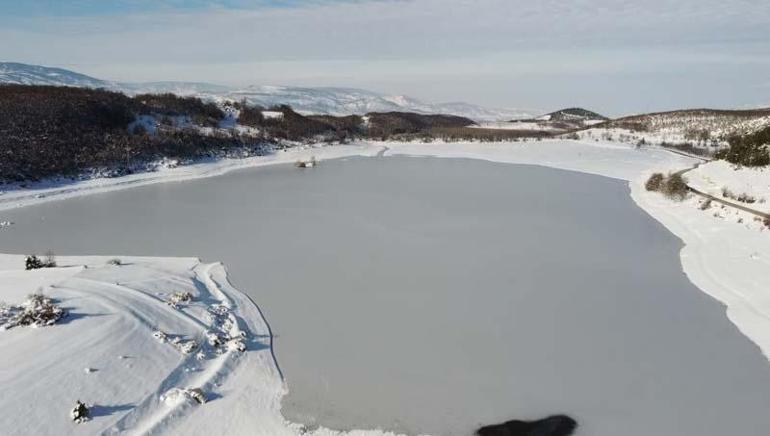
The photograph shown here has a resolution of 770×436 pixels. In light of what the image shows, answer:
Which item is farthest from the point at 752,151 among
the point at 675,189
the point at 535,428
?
the point at 535,428

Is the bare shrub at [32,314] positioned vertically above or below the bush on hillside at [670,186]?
below

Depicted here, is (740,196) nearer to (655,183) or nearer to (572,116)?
(655,183)

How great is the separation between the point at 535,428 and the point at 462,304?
349cm

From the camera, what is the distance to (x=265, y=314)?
29.4 ft

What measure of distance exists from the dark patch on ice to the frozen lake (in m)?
0.14

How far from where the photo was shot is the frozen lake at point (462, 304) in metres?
6.41

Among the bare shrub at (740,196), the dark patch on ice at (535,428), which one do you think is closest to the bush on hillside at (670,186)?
the bare shrub at (740,196)

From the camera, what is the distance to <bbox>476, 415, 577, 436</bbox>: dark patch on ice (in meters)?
5.86

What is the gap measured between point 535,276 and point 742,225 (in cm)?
766

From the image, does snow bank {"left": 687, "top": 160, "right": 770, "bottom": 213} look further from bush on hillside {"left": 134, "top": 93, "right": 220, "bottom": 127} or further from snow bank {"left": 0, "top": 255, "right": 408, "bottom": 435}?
bush on hillside {"left": 134, "top": 93, "right": 220, "bottom": 127}

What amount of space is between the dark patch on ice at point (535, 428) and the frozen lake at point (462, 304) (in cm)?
14

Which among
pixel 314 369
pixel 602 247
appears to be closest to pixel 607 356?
pixel 314 369

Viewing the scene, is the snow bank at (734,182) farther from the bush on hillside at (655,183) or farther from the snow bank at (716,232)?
the bush on hillside at (655,183)

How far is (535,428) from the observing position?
19.5ft
